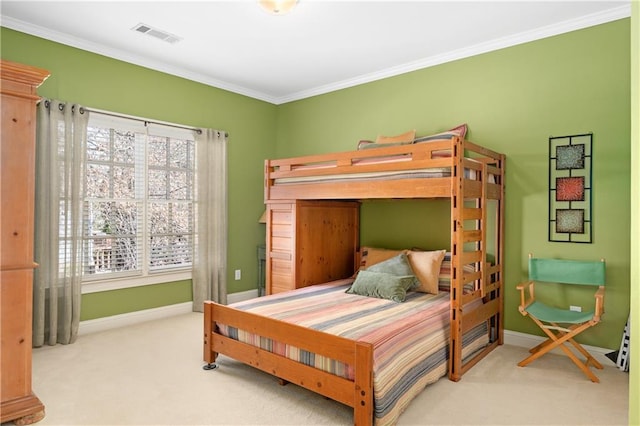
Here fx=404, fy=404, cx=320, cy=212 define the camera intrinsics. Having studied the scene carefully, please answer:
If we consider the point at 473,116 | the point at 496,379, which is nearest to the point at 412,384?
the point at 496,379

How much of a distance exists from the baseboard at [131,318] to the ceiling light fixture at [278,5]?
315 cm

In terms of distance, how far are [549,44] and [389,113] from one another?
1572 millimetres

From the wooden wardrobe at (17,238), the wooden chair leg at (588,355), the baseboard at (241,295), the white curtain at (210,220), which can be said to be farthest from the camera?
the baseboard at (241,295)

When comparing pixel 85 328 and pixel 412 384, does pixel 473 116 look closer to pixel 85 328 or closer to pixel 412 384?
pixel 412 384

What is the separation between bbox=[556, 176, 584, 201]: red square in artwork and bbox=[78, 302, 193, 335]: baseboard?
3859 mm

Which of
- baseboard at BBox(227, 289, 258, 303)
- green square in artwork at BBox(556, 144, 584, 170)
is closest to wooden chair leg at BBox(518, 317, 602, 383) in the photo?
green square in artwork at BBox(556, 144, 584, 170)

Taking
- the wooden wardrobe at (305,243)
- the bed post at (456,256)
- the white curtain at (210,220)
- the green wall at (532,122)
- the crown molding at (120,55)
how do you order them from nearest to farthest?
the bed post at (456,256)
the green wall at (532,122)
the crown molding at (120,55)
the wooden wardrobe at (305,243)
the white curtain at (210,220)

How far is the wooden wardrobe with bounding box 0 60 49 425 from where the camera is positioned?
2.21 meters

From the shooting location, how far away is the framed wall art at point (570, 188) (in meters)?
3.20

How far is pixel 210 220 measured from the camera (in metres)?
4.64

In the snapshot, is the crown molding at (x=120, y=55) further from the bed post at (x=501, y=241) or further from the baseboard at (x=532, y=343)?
the baseboard at (x=532, y=343)

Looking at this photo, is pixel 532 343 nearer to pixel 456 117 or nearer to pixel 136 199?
pixel 456 117

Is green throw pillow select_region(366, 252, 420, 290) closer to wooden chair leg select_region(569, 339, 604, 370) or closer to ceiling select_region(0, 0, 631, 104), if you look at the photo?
wooden chair leg select_region(569, 339, 604, 370)

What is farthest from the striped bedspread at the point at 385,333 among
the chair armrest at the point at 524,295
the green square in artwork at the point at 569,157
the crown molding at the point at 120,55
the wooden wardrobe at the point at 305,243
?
the crown molding at the point at 120,55
